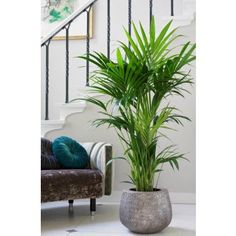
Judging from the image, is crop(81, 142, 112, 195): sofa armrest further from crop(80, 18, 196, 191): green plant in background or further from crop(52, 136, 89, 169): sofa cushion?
crop(80, 18, 196, 191): green plant in background

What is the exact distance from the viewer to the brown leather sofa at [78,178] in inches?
127

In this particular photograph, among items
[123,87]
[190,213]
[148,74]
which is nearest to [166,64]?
[148,74]

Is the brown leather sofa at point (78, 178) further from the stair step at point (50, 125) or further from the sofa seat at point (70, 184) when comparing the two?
the stair step at point (50, 125)

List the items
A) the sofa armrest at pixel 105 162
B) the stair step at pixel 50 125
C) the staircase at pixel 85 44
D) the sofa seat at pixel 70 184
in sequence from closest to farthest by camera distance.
→ the sofa seat at pixel 70 184 < the sofa armrest at pixel 105 162 < the stair step at pixel 50 125 < the staircase at pixel 85 44

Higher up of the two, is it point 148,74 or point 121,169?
point 148,74

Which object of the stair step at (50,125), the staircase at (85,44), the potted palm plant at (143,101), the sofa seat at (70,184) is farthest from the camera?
the staircase at (85,44)

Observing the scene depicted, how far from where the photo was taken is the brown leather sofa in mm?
3230

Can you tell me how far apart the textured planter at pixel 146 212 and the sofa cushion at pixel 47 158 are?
101 centimetres

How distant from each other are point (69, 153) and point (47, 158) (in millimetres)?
194

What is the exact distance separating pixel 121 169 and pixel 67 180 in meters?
1.05

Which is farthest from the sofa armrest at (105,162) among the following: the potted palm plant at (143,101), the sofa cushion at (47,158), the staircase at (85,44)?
the staircase at (85,44)

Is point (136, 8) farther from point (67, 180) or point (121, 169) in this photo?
point (67, 180)

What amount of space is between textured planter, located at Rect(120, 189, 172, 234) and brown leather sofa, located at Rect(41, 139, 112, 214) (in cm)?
57
